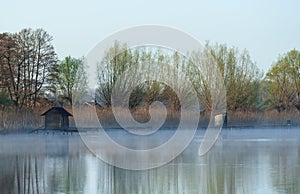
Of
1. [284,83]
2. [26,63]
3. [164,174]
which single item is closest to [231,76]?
[284,83]

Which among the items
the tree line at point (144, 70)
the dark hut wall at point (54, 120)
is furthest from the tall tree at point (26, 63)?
the dark hut wall at point (54, 120)

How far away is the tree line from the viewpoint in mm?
39219

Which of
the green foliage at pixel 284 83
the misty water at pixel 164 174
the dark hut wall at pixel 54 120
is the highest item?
the green foliage at pixel 284 83

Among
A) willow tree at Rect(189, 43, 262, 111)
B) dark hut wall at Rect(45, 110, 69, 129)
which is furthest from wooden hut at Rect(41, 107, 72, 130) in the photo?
willow tree at Rect(189, 43, 262, 111)

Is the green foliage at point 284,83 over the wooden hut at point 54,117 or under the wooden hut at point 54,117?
over

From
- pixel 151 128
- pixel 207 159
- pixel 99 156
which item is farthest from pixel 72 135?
pixel 207 159

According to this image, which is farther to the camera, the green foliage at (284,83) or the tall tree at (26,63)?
the green foliage at (284,83)

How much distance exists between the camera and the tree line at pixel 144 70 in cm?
3922

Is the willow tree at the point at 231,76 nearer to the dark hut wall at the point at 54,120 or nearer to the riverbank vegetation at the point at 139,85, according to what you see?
the riverbank vegetation at the point at 139,85

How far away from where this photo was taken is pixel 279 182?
12.8 meters

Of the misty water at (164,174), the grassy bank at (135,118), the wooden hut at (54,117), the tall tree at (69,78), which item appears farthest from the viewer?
the tall tree at (69,78)

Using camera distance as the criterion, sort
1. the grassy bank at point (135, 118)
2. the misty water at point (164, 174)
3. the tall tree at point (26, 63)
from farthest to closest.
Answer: the tall tree at point (26, 63)
the grassy bank at point (135, 118)
the misty water at point (164, 174)

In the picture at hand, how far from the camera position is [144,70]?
4381cm

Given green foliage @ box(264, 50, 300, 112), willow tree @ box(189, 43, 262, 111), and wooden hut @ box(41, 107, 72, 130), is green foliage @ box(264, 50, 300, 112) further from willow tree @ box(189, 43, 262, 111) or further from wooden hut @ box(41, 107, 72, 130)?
wooden hut @ box(41, 107, 72, 130)
